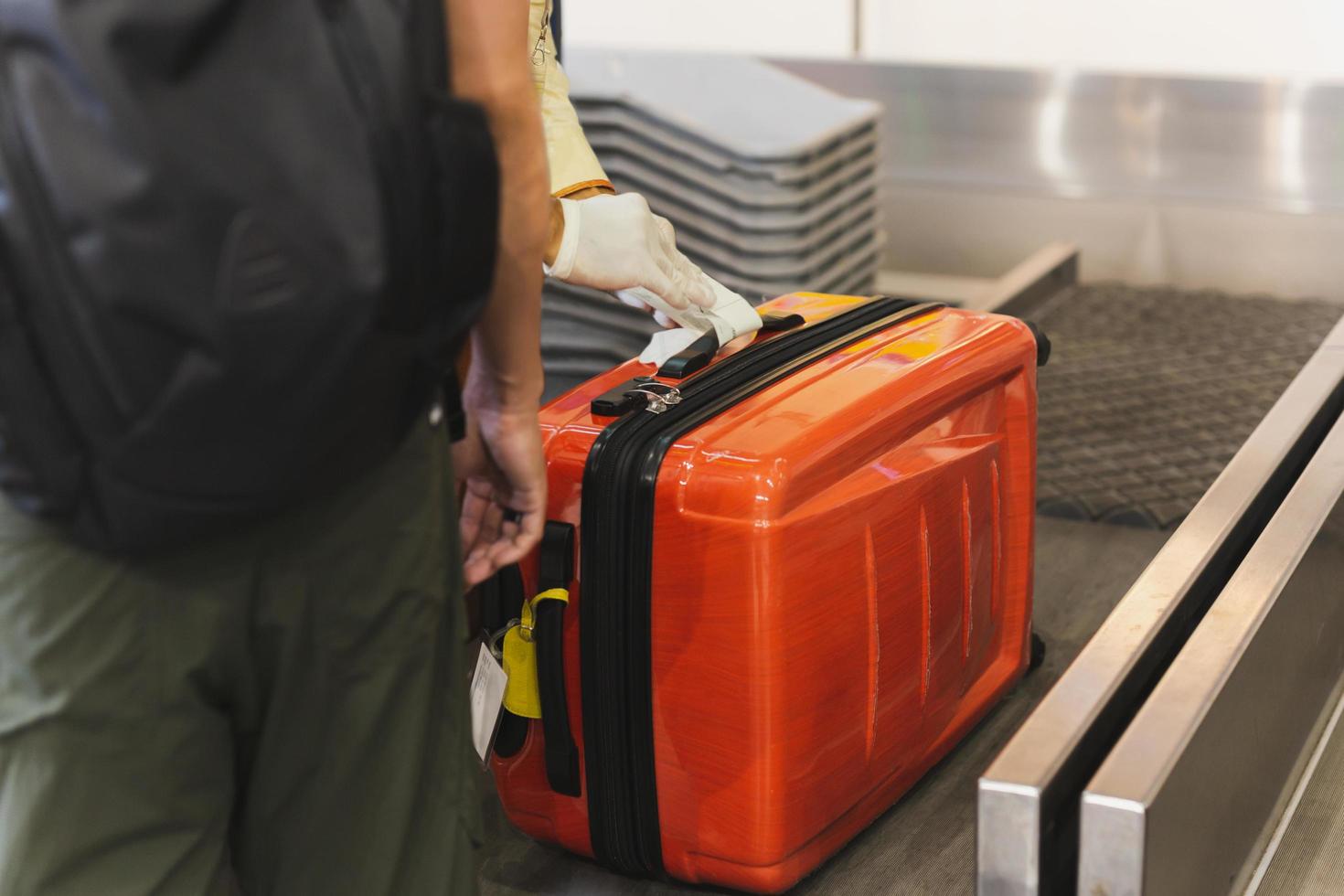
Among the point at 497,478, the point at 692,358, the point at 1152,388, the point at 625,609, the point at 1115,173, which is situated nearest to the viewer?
the point at 497,478

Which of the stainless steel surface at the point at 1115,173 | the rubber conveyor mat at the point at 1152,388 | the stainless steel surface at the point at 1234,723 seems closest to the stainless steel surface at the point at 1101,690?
the stainless steel surface at the point at 1234,723

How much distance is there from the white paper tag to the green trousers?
308 millimetres

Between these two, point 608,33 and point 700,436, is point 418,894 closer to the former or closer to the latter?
point 700,436

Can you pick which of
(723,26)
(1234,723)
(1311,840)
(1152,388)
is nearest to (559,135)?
(1234,723)

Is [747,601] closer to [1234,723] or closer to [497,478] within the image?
[497,478]

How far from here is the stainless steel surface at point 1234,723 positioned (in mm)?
1132

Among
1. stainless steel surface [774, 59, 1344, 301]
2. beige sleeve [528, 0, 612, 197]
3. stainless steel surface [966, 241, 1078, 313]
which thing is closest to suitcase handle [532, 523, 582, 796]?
beige sleeve [528, 0, 612, 197]

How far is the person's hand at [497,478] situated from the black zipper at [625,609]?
0.23 metres

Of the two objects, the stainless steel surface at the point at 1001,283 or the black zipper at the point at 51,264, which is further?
the stainless steel surface at the point at 1001,283

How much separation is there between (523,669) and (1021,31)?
3435 mm

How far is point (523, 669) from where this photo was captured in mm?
1462

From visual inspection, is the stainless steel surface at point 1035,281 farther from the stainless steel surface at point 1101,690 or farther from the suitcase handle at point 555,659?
the suitcase handle at point 555,659

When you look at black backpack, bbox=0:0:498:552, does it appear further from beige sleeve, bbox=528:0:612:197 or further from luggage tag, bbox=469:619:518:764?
beige sleeve, bbox=528:0:612:197

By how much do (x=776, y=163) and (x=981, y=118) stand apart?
5.09ft
